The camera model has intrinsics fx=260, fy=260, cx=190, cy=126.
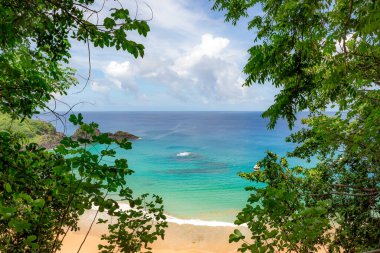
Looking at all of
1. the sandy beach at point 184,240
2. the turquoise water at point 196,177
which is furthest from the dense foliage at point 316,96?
the turquoise water at point 196,177

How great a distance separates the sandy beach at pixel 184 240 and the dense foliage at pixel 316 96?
744 centimetres

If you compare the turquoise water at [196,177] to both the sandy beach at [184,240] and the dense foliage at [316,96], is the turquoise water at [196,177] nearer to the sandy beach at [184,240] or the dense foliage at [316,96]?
the sandy beach at [184,240]

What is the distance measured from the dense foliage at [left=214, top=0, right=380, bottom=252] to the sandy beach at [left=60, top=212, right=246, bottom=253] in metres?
7.44

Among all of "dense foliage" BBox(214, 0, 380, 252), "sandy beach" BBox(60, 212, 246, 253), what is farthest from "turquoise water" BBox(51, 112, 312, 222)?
"dense foliage" BBox(214, 0, 380, 252)

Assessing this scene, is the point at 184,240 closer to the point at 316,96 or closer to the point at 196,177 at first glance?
the point at 316,96

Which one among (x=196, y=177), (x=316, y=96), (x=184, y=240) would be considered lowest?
(x=184, y=240)

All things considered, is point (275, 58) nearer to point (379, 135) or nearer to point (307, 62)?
point (307, 62)

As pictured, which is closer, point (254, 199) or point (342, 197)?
point (254, 199)

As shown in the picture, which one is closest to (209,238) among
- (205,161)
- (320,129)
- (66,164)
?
(320,129)

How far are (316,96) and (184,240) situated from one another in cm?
1316

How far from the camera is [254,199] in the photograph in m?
2.78

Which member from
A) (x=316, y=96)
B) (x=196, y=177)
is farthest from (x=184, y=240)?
(x=196, y=177)

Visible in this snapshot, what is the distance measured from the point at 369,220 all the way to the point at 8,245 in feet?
30.3

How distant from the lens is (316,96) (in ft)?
19.6
